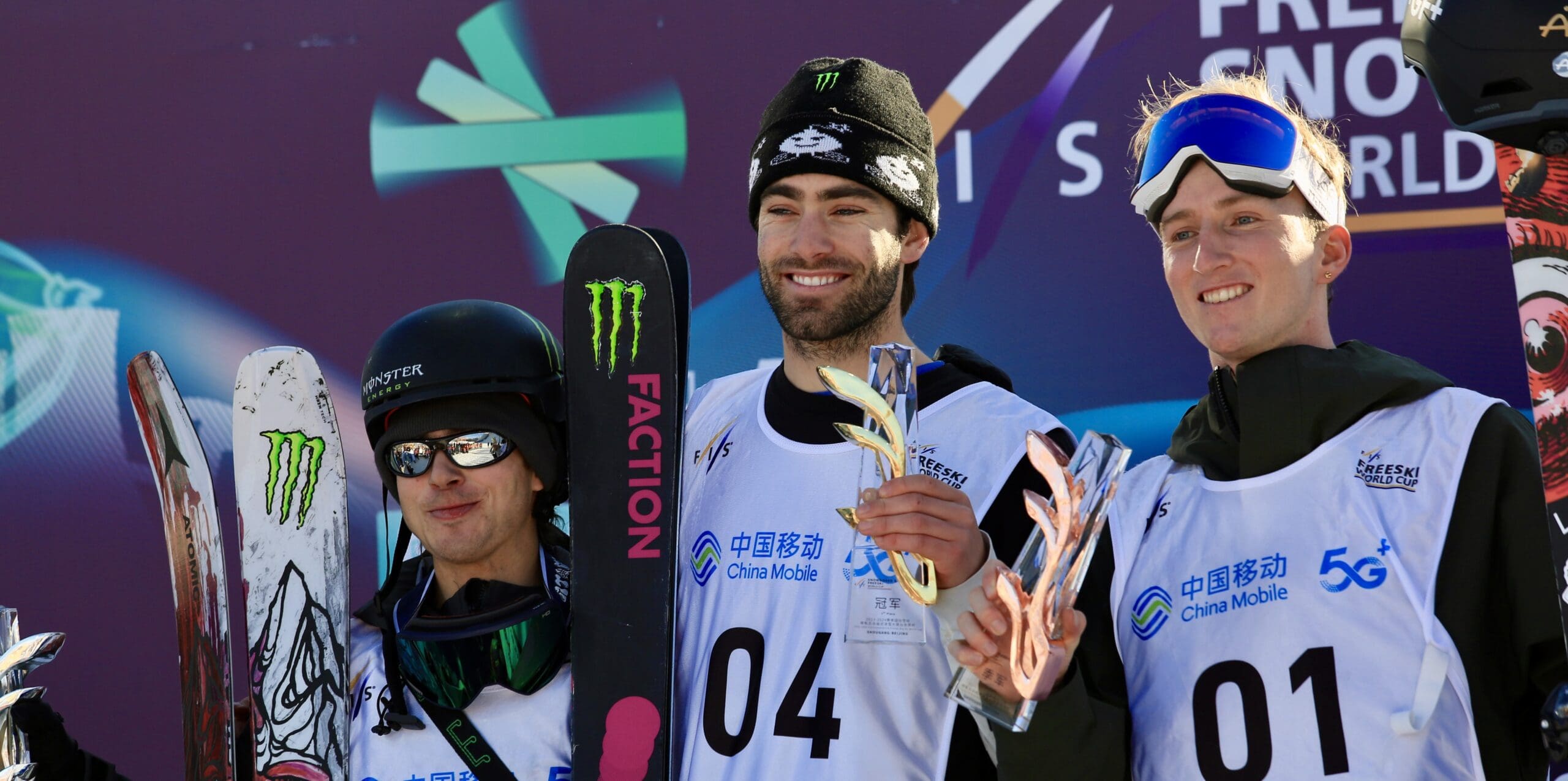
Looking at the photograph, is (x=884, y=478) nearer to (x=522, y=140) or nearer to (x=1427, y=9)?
(x=1427, y=9)

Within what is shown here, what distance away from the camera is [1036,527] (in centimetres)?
167

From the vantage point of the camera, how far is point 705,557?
2.25m

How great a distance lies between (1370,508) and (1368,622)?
147mm

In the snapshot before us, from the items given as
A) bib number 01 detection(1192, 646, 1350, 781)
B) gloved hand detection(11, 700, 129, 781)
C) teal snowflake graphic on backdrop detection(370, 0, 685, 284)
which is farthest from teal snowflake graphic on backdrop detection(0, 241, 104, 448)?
bib number 01 detection(1192, 646, 1350, 781)

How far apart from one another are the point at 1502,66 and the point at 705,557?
1297 millimetres

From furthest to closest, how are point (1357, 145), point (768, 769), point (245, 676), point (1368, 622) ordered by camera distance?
point (1357, 145) → point (245, 676) → point (768, 769) → point (1368, 622)

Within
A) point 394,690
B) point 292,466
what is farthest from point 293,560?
point 394,690

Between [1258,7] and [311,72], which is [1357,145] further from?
[311,72]

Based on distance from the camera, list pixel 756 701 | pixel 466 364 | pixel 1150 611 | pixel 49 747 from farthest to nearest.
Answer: pixel 49 747 → pixel 466 364 → pixel 756 701 → pixel 1150 611

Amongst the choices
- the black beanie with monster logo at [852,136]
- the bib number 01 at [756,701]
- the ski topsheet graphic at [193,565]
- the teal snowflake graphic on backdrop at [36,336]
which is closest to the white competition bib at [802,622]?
the bib number 01 at [756,701]

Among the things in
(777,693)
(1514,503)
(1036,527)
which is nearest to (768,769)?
(777,693)

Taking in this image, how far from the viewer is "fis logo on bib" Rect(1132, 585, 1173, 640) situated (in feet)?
6.34

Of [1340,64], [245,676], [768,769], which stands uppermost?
[1340,64]

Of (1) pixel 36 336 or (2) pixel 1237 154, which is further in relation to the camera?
(1) pixel 36 336
